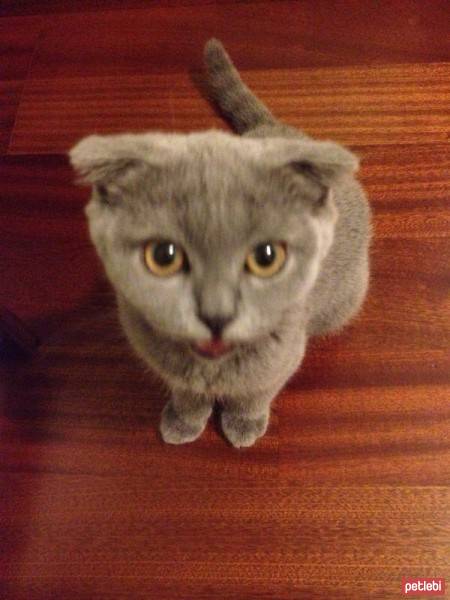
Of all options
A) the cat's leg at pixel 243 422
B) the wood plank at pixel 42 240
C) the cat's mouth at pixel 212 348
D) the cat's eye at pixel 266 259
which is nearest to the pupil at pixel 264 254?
the cat's eye at pixel 266 259

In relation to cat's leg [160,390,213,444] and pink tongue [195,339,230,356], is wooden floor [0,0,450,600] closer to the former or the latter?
cat's leg [160,390,213,444]

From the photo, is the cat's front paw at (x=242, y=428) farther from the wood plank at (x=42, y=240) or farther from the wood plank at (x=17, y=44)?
the wood plank at (x=17, y=44)

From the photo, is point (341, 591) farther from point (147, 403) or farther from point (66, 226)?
point (66, 226)

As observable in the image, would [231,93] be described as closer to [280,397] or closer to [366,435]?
[280,397]

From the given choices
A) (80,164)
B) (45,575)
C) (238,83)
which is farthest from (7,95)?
(45,575)

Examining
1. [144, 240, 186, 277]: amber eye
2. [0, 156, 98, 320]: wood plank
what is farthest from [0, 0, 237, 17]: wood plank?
[144, 240, 186, 277]: amber eye

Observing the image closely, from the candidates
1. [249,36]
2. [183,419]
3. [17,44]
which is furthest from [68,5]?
[183,419]

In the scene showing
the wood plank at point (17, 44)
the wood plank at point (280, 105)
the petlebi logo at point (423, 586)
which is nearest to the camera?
the petlebi logo at point (423, 586)

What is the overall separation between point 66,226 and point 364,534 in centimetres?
86

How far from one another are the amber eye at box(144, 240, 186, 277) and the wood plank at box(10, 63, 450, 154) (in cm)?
79

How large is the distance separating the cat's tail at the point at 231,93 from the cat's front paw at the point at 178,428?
59cm

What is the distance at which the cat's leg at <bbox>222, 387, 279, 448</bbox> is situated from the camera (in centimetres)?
100

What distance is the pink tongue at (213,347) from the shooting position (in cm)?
68

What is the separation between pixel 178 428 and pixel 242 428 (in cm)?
12
